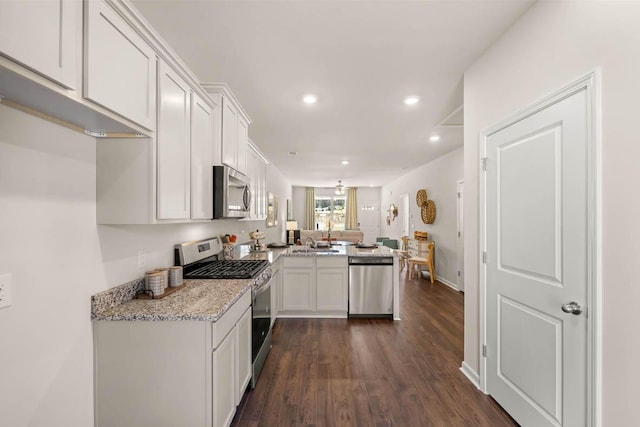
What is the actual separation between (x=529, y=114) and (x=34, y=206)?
105 inches

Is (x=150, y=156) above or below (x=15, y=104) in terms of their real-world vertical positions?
below

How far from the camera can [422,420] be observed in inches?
74.7

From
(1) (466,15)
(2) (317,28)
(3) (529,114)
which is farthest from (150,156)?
(3) (529,114)

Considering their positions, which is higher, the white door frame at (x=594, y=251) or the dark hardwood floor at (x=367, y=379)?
the white door frame at (x=594, y=251)

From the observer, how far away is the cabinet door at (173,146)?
1.55 m

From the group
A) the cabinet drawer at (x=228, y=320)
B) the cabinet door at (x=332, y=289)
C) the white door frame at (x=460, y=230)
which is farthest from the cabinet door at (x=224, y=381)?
the white door frame at (x=460, y=230)

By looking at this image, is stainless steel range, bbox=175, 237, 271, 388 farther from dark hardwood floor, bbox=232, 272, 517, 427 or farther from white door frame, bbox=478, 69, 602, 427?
white door frame, bbox=478, 69, 602, 427

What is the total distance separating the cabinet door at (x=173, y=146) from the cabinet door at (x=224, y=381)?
838 mm

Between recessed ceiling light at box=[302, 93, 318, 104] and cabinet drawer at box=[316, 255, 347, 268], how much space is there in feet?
6.56

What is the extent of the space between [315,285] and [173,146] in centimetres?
272

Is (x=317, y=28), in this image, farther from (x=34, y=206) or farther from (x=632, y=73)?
(x=34, y=206)

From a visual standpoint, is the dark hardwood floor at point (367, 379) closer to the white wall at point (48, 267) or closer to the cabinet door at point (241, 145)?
the white wall at point (48, 267)

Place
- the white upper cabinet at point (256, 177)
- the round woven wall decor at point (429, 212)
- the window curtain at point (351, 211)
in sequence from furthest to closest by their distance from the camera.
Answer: the window curtain at point (351, 211)
the round woven wall decor at point (429, 212)
the white upper cabinet at point (256, 177)

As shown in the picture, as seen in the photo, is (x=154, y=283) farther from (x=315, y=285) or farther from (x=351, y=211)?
(x=351, y=211)
